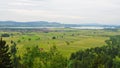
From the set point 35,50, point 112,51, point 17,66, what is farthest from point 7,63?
point 112,51

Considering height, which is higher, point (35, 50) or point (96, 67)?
point (35, 50)

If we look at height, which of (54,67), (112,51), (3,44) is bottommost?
(112,51)

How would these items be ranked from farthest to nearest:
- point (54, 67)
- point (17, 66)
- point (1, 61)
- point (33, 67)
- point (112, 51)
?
point (112, 51) → point (17, 66) → point (33, 67) → point (54, 67) → point (1, 61)

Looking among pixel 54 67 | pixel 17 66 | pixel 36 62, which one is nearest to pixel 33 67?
pixel 36 62

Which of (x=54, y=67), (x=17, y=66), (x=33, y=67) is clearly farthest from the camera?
(x=17, y=66)

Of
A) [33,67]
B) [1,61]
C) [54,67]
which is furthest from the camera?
[33,67]

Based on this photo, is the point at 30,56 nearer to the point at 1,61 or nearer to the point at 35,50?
the point at 35,50

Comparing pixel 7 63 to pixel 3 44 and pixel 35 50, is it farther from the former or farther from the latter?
pixel 35 50

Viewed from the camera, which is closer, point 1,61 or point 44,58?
point 1,61

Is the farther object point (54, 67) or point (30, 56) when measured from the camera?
point (30, 56)
